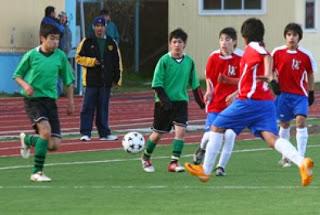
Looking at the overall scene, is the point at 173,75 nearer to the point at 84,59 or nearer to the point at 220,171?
the point at 220,171

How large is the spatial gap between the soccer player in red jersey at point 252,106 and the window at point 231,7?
976 inches

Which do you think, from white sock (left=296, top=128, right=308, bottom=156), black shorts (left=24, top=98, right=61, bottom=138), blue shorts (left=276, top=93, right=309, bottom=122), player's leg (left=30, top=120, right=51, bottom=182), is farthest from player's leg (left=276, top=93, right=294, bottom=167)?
player's leg (left=30, top=120, right=51, bottom=182)

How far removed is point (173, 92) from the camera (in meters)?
15.2

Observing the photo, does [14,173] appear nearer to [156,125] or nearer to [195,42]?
[156,125]

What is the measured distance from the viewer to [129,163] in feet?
53.0

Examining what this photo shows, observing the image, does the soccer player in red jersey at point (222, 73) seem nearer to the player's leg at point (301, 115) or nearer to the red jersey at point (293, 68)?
the red jersey at point (293, 68)

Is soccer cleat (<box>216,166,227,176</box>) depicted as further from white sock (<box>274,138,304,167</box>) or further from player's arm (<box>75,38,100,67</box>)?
player's arm (<box>75,38,100,67</box>)

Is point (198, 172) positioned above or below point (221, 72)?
below

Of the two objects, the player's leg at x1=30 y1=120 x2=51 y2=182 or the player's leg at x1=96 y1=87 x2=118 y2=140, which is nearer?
the player's leg at x1=30 y1=120 x2=51 y2=182

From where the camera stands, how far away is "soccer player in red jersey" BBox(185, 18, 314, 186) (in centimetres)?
1271

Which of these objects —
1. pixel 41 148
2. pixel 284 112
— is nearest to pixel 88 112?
pixel 284 112

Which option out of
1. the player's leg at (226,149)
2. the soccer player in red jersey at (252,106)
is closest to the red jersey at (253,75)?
the soccer player in red jersey at (252,106)

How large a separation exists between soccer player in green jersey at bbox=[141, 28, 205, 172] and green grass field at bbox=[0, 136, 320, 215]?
332mm

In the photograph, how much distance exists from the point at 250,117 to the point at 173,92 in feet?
8.51
